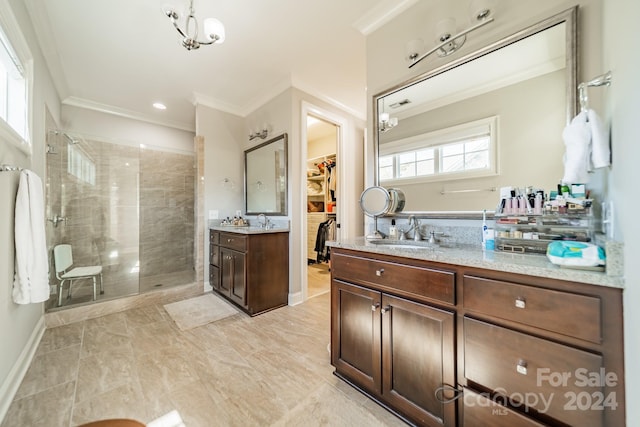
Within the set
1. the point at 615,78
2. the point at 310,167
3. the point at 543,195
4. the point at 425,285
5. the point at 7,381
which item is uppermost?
the point at 310,167

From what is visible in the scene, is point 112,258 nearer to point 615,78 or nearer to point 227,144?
point 227,144

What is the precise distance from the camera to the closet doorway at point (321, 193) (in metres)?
4.54

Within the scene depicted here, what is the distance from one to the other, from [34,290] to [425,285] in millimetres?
2552

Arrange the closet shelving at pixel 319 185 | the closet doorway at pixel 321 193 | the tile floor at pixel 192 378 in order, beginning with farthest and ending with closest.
A: the closet shelving at pixel 319 185 < the closet doorway at pixel 321 193 < the tile floor at pixel 192 378

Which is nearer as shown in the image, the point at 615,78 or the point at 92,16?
the point at 615,78

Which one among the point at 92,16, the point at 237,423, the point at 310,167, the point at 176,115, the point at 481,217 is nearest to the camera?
the point at 237,423

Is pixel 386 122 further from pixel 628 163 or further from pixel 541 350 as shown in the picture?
pixel 541 350

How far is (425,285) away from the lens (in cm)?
109

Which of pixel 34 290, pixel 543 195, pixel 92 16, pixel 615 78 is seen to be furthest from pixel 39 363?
pixel 615 78

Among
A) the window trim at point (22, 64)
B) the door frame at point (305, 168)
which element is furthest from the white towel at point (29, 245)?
the door frame at point (305, 168)

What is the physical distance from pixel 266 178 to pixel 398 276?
2466 millimetres

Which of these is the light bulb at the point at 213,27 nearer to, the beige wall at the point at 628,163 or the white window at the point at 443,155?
the white window at the point at 443,155

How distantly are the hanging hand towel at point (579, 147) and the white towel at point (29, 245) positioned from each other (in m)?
3.04

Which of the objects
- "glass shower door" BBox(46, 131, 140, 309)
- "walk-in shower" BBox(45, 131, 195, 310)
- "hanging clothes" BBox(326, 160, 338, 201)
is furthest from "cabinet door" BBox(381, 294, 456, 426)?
"hanging clothes" BBox(326, 160, 338, 201)
